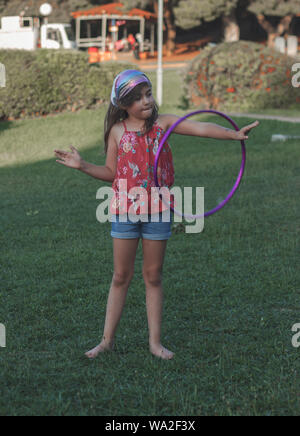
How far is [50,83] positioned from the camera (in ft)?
56.9

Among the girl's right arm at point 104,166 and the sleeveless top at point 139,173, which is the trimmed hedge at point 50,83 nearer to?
the girl's right arm at point 104,166

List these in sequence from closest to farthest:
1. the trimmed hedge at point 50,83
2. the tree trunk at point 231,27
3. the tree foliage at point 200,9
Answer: the trimmed hedge at point 50,83 → the tree foliage at point 200,9 → the tree trunk at point 231,27

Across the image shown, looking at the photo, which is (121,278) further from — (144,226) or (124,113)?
(124,113)

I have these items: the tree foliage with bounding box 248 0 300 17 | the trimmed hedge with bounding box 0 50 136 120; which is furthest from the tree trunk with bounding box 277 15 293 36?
the trimmed hedge with bounding box 0 50 136 120

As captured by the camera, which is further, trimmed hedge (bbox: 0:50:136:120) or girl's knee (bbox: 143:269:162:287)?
trimmed hedge (bbox: 0:50:136:120)

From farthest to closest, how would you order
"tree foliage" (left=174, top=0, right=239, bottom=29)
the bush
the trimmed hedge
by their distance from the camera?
"tree foliage" (left=174, top=0, right=239, bottom=29) → the trimmed hedge → the bush

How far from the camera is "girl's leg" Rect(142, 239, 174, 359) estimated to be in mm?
3719

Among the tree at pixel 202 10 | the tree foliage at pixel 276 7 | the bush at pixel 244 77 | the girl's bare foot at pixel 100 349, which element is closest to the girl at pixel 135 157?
the girl's bare foot at pixel 100 349

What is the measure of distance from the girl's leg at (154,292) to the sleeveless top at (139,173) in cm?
24

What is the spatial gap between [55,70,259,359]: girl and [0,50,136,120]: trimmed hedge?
13.6 metres

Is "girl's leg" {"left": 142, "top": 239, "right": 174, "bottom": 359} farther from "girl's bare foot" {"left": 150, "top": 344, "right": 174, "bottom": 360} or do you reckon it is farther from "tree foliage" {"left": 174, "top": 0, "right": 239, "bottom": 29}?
"tree foliage" {"left": 174, "top": 0, "right": 239, "bottom": 29}

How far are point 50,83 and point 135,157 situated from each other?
1436 cm

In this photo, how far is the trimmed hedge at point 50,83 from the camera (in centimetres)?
1677

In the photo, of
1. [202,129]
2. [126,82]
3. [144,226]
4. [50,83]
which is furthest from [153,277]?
[50,83]
